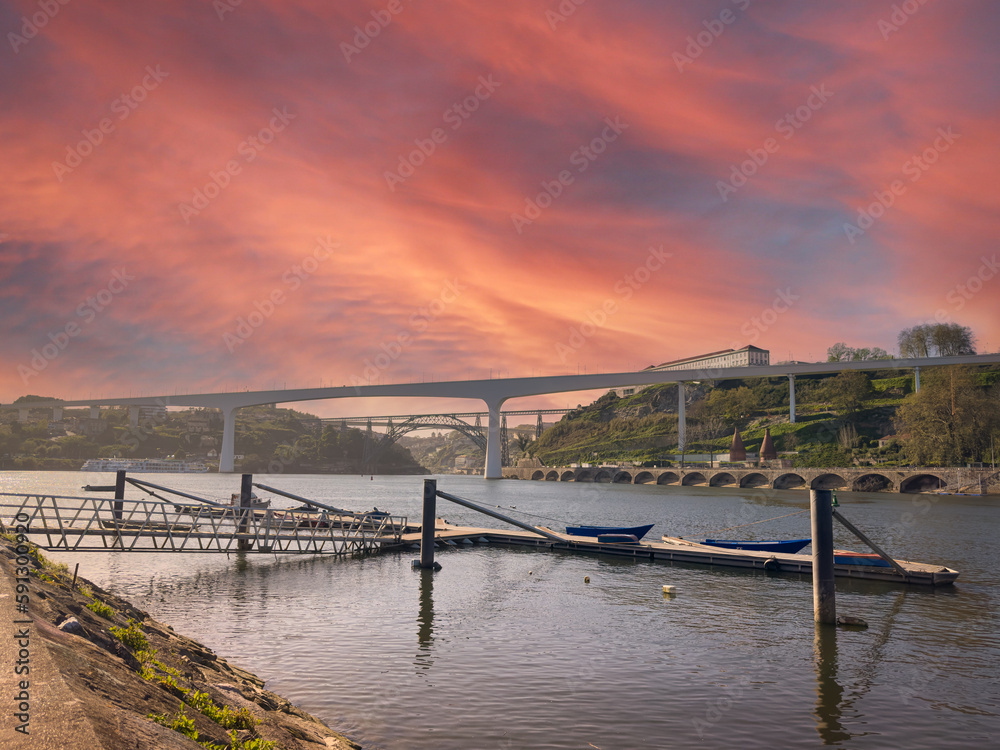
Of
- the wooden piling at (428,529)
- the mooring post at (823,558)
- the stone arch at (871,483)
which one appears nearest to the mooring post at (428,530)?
the wooden piling at (428,529)

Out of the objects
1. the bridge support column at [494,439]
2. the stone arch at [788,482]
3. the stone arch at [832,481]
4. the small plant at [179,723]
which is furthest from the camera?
the bridge support column at [494,439]

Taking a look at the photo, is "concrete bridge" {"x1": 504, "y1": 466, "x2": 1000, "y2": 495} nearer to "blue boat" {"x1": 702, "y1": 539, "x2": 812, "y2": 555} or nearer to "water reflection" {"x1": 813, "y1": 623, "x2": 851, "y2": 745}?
"blue boat" {"x1": 702, "y1": 539, "x2": 812, "y2": 555}

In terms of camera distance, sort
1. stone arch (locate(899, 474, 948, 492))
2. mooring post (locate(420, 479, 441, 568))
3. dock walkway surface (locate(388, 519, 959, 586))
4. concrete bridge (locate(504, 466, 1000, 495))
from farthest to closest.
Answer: stone arch (locate(899, 474, 948, 492)) → concrete bridge (locate(504, 466, 1000, 495)) → mooring post (locate(420, 479, 441, 568)) → dock walkway surface (locate(388, 519, 959, 586))

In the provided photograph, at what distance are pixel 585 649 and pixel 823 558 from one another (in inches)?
321

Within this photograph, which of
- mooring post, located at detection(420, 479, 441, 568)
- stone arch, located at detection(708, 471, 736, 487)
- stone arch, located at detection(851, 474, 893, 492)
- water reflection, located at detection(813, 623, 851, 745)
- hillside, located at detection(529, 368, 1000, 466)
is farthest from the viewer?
hillside, located at detection(529, 368, 1000, 466)

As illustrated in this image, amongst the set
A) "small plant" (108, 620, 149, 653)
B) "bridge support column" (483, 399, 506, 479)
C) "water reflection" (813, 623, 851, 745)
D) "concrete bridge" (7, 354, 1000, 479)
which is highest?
"concrete bridge" (7, 354, 1000, 479)

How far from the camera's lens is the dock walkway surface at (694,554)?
26422 mm

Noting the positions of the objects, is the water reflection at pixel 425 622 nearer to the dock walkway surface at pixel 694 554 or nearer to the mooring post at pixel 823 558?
the dock walkway surface at pixel 694 554

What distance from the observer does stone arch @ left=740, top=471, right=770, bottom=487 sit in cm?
12362

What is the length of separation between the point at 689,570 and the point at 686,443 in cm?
14478

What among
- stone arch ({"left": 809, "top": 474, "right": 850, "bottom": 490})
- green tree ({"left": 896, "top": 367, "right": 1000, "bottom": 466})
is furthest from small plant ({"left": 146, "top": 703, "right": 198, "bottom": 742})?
green tree ({"left": 896, "top": 367, "right": 1000, "bottom": 466})

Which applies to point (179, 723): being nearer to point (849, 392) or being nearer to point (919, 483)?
point (919, 483)

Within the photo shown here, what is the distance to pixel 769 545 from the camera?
3228 centimetres

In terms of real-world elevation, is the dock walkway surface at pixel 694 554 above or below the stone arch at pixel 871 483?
below
